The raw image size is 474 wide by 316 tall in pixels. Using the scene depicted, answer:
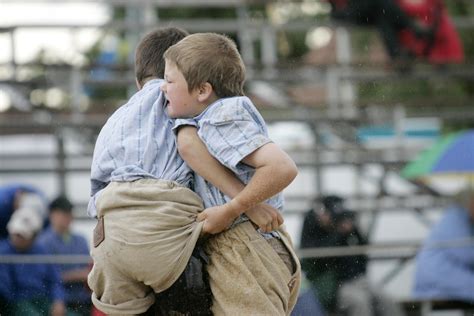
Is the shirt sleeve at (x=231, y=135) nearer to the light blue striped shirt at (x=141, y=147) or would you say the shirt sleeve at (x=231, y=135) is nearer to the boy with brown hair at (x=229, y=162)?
the boy with brown hair at (x=229, y=162)

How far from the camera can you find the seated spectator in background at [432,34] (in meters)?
10.7

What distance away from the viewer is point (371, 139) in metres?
11.3

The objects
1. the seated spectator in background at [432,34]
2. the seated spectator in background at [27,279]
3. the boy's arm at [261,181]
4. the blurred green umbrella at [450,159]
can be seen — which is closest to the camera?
the boy's arm at [261,181]

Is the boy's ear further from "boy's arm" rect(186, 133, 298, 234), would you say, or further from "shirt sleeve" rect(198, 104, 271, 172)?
"boy's arm" rect(186, 133, 298, 234)

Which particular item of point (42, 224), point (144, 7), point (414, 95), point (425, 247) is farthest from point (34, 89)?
point (414, 95)

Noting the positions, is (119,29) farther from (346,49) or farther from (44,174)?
(346,49)

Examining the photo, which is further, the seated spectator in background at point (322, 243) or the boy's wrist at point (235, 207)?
the seated spectator in background at point (322, 243)

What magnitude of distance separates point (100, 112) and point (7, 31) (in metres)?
1.14

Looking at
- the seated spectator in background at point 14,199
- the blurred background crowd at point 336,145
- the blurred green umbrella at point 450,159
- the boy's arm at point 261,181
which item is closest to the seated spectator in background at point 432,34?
the blurred background crowd at point 336,145

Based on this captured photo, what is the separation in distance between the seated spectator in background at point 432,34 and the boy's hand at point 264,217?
25.1ft

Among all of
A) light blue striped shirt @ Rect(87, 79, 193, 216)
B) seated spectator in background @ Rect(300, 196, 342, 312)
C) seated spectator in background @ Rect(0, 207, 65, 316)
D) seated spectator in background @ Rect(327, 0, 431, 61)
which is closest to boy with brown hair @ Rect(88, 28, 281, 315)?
light blue striped shirt @ Rect(87, 79, 193, 216)

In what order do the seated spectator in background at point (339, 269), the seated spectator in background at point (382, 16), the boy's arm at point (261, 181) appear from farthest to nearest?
the seated spectator in background at point (382, 16) → the seated spectator in background at point (339, 269) → the boy's arm at point (261, 181)

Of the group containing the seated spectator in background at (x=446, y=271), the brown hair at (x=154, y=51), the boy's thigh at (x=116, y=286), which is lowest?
the seated spectator in background at (x=446, y=271)

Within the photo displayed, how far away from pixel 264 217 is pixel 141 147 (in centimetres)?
38
